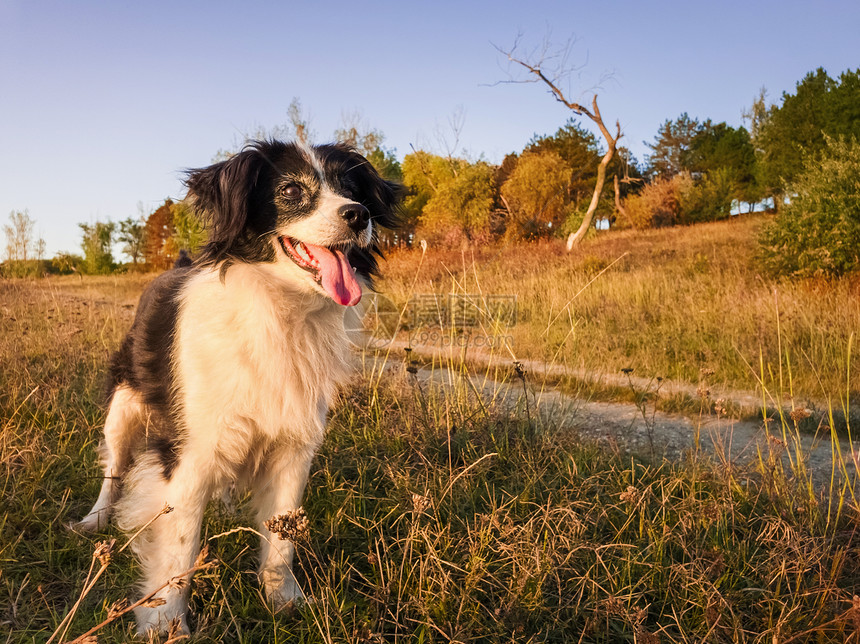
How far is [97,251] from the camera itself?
95.9ft

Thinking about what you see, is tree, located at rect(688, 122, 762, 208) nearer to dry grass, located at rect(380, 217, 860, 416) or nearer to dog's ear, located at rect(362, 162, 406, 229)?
dry grass, located at rect(380, 217, 860, 416)

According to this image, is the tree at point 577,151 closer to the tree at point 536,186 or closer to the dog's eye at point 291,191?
the tree at point 536,186

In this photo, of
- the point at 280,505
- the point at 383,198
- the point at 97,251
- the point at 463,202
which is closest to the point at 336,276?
the point at 383,198

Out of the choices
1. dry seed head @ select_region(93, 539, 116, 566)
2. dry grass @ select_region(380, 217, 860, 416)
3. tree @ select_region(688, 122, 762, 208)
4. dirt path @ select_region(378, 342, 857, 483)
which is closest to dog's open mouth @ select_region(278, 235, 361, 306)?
dry seed head @ select_region(93, 539, 116, 566)

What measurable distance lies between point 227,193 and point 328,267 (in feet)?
1.77

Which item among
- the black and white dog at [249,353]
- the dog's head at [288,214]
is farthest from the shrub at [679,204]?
the black and white dog at [249,353]

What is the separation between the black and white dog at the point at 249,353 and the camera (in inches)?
82.1

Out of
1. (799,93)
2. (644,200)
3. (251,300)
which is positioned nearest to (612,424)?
(251,300)

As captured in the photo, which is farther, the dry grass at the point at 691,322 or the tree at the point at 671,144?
the tree at the point at 671,144

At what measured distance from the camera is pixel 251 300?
217 cm

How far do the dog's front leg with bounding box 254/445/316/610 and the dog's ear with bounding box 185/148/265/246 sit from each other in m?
0.92

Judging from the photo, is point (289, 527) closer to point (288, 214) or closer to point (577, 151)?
point (288, 214)

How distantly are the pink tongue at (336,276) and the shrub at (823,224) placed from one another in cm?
875

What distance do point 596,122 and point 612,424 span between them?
15.8 m
